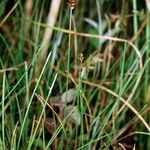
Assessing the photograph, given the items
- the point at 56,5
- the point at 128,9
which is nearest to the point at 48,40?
the point at 56,5

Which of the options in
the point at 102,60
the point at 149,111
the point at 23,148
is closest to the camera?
the point at 23,148

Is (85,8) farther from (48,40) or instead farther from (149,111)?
(149,111)

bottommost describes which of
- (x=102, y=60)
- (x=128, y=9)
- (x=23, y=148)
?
(x=23, y=148)

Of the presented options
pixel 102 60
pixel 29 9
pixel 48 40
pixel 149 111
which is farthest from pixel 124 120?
pixel 29 9

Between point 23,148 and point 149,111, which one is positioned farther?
point 149,111

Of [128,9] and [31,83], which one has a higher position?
[128,9]

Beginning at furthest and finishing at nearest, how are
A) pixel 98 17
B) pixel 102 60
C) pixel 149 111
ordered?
pixel 98 17 → pixel 102 60 → pixel 149 111

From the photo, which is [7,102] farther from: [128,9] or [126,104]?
[128,9]
